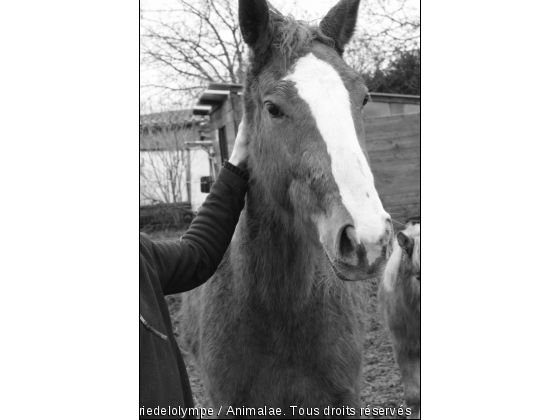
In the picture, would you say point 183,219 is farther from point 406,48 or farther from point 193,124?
point 406,48

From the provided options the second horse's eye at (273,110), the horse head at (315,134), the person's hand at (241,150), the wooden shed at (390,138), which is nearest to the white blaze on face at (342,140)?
the horse head at (315,134)

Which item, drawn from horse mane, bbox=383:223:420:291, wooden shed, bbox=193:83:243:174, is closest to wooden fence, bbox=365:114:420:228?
horse mane, bbox=383:223:420:291

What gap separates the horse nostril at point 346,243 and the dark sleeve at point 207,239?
0.92 metres

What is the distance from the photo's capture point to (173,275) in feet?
7.60

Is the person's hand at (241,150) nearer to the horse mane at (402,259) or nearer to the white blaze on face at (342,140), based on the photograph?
the white blaze on face at (342,140)

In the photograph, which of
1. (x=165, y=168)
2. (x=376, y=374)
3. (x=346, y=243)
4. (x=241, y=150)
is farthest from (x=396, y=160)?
(x=346, y=243)

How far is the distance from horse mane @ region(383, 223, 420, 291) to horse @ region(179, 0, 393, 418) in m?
1.61

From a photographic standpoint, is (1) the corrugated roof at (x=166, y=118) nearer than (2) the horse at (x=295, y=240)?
No

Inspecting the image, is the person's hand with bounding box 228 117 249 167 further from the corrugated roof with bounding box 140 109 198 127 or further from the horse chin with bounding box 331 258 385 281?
the corrugated roof with bounding box 140 109 198 127

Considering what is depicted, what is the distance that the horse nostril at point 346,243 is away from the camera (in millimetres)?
1695

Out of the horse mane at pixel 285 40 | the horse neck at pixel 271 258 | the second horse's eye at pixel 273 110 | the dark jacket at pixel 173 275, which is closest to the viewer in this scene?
the dark jacket at pixel 173 275

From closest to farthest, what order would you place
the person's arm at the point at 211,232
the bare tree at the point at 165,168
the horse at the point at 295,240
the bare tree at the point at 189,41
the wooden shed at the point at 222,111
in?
the horse at the point at 295,240
the person's arm at the point at 211,232
the bare tree at the point at 189,41
the bare tree at the point at 165,168
the wooden shed at the point at 222,111

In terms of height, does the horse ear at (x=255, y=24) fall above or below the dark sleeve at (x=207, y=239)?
above

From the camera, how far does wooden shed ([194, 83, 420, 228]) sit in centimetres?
500
